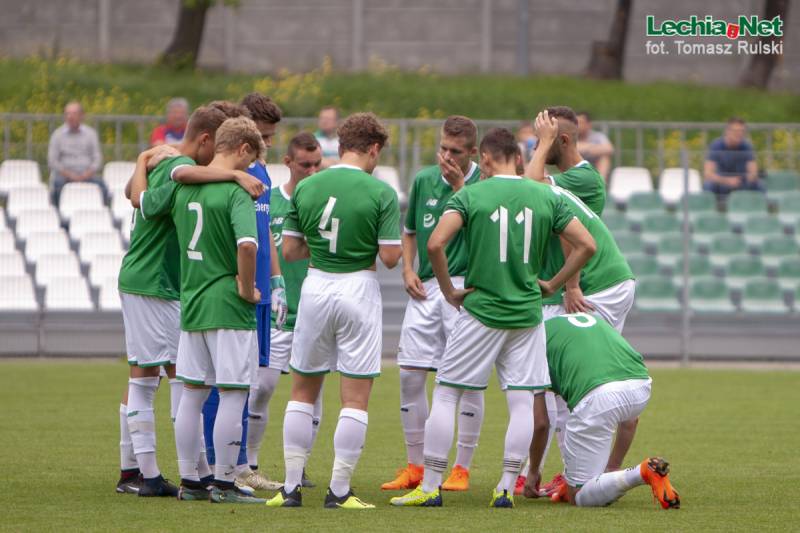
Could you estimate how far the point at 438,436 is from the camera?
6914 mm

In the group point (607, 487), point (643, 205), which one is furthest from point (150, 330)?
point (643, 205)

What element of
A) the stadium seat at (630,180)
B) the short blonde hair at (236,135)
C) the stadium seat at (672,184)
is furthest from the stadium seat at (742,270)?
the short blonde hair at (236,135)

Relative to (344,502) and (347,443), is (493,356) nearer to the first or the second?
(347,443)

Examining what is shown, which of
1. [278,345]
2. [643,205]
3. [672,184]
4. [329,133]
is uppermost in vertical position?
[329,133]

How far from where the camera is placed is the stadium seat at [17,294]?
1526cm

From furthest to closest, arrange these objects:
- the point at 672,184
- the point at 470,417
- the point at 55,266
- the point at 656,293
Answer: the point at 672,184 → the point at 656,293 → the point at 55,266 → the point at 470,417

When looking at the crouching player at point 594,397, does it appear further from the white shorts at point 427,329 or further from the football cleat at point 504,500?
the white shorts at point 427,329

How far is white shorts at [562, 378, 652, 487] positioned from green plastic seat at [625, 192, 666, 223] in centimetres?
1011

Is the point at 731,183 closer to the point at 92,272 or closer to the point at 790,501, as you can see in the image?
the point at 92,272

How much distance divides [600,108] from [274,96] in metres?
6.04

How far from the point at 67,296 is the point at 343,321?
931 centimetres

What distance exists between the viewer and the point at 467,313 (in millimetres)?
6957

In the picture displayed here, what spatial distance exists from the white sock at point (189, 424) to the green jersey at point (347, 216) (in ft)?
3.22

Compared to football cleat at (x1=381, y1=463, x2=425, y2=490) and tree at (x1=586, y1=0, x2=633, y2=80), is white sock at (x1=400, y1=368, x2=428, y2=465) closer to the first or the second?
football cleat at (x1=381, y1=463, x2=425, y2=490)
